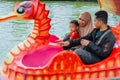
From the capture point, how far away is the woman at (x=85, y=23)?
395 cm

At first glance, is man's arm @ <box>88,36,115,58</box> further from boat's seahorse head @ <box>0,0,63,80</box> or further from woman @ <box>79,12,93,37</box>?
boat's seahorse head @ <box>0,0,63,80</box>

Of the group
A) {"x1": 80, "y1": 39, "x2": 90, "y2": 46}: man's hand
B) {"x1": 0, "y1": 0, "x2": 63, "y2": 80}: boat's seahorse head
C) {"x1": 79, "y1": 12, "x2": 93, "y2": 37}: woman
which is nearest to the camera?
{"x1": 80, "y1": 39, "x2": 90, "y2": 46}: man's hand

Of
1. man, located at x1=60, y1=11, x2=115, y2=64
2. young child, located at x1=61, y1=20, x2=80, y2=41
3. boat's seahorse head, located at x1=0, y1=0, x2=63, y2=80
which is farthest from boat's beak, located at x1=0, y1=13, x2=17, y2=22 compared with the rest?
man, located at x1=60, y1=11, x2=115, y2=64

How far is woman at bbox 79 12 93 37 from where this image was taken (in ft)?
13.0

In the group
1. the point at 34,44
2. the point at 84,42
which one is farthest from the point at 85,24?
the point at 34,44

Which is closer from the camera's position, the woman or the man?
the man

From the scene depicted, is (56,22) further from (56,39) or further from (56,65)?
(56,65)

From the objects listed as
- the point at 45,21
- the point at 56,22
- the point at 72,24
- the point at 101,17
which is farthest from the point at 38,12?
the point at 56,22

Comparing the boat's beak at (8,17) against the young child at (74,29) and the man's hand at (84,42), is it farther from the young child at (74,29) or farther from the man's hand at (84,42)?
the man's hand at (84,42)

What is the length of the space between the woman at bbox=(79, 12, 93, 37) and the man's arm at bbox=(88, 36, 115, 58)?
0.27 metres

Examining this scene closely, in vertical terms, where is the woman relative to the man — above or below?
above

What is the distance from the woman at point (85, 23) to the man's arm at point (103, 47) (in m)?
0.27

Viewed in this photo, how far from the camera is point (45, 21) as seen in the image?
3936mm

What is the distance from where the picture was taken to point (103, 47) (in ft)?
12.3
